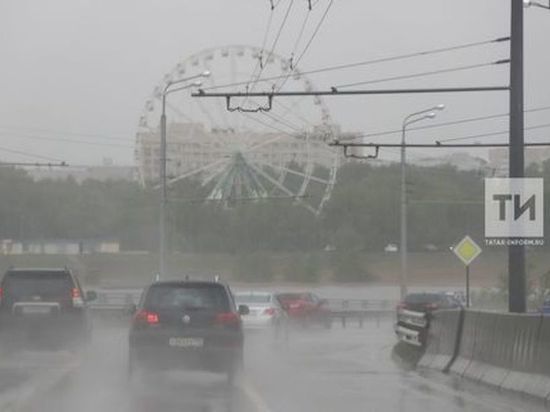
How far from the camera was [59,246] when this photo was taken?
72.4m

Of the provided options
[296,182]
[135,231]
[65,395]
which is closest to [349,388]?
[65,395]

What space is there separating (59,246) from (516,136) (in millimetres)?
55506

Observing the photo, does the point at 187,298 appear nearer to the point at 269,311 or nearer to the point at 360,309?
the point at 269,311

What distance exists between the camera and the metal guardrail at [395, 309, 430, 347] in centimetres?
2283

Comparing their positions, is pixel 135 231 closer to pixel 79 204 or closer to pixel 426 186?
pixel 79 204

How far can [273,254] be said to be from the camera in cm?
7700

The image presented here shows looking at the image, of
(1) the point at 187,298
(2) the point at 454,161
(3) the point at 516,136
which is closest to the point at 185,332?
(1) the point at 187,298

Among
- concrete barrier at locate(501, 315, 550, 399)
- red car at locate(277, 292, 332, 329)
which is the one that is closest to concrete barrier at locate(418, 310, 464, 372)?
concrete barrier at locate(501, 315, 550, 399)

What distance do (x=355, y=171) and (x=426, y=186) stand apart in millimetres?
9773

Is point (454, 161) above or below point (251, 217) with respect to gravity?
above

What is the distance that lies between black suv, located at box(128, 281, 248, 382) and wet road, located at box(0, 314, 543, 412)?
1.18ft

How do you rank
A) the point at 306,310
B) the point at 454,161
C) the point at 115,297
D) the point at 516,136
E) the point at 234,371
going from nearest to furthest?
1. the point at 234,371
2. the point at 516,136
3. the point at 306,310
4. the point at 115,297
5. the point at 454,161

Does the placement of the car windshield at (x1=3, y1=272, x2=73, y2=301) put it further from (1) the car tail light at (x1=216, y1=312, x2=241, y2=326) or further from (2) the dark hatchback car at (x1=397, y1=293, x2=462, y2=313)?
(2) the dark hatchback car at (x1=397, y1=293, x2=462, y2=313)

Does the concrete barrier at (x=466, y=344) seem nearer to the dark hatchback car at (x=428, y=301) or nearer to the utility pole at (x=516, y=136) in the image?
the utility pole at (x=516, y=136)
